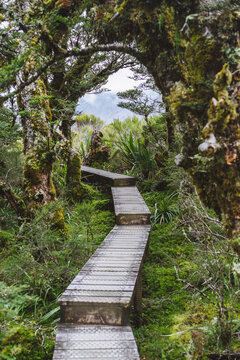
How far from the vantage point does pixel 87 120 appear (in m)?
27.2

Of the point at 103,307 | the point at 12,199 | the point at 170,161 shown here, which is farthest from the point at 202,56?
the point at 170,161

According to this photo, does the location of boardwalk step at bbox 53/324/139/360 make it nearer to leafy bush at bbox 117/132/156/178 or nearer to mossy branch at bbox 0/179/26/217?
mossy branch at bbox 0/179/26/217

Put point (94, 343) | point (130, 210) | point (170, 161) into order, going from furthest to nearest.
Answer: point (170, 161)
point (130, 210)
point (94, 343)

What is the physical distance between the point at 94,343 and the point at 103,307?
0.33 metres

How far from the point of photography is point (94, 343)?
218 cm

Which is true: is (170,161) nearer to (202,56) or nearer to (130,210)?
(130,210)

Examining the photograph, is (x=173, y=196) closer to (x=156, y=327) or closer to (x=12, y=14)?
(x=156, y=327)

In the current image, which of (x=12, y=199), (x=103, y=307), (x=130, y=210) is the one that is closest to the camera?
(x=103, y=307)

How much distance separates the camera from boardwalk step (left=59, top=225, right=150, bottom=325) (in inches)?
97.4

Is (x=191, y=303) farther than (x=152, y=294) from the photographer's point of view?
No

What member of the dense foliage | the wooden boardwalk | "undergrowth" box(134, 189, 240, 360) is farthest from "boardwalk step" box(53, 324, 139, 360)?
"undergrowth" box(134, 189, 240, 360)

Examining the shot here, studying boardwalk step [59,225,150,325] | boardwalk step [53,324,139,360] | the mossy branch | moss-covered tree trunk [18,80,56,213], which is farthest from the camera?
moss-covered tree trunk [18,80,56,213]

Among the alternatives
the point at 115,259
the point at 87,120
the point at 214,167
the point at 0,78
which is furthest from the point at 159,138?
the point at 87,120

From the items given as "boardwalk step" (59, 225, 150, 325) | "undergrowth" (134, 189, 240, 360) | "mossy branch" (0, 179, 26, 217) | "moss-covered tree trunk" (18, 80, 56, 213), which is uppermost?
"moss-covered tree trunk" (18, 80, 56, 213)
